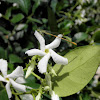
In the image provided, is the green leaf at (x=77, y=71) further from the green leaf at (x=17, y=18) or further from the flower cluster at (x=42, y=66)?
the green leaf at (x=17, y=18)

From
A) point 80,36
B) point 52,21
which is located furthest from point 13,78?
point 80,36

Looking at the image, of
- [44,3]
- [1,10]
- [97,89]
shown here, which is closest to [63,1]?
[44,3]

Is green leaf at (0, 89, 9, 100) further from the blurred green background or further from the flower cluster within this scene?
the blurred green background

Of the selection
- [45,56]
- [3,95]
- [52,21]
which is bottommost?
[3,95]

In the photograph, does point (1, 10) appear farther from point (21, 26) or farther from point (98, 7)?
point (98, 7)

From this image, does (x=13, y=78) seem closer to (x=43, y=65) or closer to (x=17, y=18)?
(x=43, y=65)

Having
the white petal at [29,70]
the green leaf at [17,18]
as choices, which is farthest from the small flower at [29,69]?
Result: the green leaf at [17,18]

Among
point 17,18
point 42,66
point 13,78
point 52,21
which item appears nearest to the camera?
point 42,66

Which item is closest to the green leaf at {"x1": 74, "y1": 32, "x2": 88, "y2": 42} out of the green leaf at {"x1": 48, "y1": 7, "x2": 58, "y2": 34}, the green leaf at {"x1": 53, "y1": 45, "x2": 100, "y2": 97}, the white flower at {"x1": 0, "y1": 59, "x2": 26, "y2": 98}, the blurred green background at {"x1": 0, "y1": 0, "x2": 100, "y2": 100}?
the blurred green background at {"x1": 0, "y1": 0, "x2": 100, "y2": 100}
